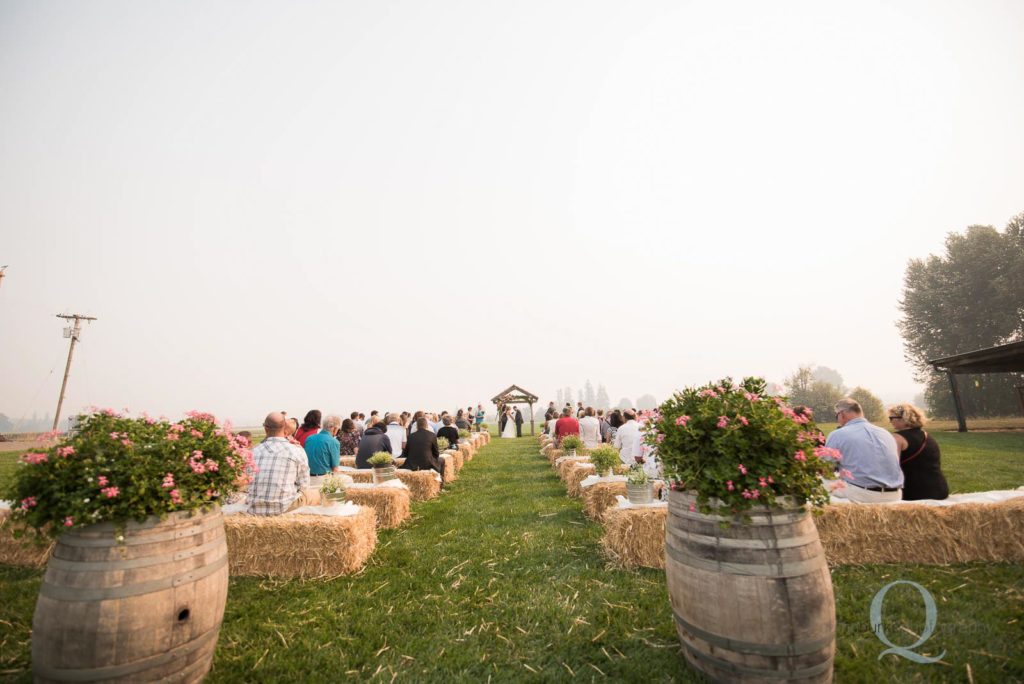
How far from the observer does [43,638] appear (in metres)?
2.67

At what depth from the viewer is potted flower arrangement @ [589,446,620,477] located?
789 cm

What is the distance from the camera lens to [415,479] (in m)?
9.78

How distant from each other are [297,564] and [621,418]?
9.40m

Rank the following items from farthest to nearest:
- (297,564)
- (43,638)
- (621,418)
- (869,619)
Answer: (621,418) < (297,564) < (869,619) < (43,638)

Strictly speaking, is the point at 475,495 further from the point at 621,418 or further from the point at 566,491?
the point at 621,418

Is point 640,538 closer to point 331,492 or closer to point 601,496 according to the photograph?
point 601,496

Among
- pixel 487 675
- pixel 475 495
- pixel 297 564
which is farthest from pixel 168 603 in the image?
pixel 475 495

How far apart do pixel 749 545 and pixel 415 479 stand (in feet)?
26.3

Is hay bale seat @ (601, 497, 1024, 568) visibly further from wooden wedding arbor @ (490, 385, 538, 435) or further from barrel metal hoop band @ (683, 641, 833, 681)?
wooden wedding arbor @ (490, 385, 538, 435)

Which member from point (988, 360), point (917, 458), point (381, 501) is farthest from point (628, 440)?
point (988, 360)

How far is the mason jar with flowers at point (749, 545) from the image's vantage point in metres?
2.76

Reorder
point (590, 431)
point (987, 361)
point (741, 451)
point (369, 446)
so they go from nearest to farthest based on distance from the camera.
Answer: point (741, 451) → point (369, 446) → point (590, 431) → point (987, 361)

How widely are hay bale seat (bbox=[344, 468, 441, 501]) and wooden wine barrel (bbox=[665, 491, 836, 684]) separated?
7577 mm

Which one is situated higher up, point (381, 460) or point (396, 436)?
point (396, 436)
